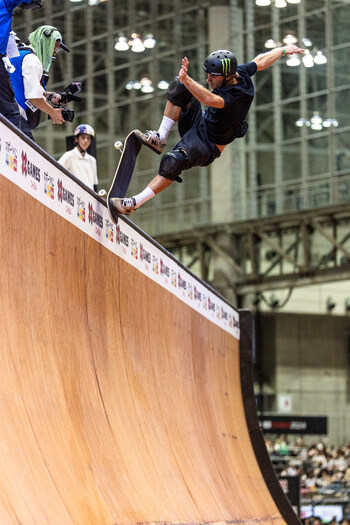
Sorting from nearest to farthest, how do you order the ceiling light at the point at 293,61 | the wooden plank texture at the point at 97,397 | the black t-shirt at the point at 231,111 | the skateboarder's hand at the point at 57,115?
the wooden plank texture at the point at 97,397 → the black t-shirt at the point at 231,111 → the skateboarder's hand at the point at 57,115 → the ceiling light at the point at 293,61

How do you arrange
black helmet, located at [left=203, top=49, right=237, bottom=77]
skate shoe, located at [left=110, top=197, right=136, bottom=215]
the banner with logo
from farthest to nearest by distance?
black helmet, located at [left=203, top=49, right=237, bottom=77] → skate shoe, located at [left=110, top=197, right=136, bottom=215] → the banner with logo

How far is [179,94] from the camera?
614cm

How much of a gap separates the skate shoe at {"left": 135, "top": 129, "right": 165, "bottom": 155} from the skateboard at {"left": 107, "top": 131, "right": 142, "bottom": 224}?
3cm

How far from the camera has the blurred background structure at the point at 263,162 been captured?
84.9 ft

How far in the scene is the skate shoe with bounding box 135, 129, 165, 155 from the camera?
19.9ft

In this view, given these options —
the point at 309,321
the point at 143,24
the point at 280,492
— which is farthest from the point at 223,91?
the point at 309,321

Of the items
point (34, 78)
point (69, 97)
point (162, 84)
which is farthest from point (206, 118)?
point (162, 84)

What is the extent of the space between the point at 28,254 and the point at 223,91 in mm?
2182

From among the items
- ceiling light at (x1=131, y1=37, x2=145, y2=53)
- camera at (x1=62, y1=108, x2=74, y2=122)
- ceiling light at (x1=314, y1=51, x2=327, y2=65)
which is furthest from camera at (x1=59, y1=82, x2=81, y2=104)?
ceiling light at (x1=131, y1=37, x2=145, y2=53)

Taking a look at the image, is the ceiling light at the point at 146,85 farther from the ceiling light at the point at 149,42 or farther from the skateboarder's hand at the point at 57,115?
the skateboarder's hand at the point at 57,115

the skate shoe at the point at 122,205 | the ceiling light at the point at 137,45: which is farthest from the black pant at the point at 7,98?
the ceiling light at the point at 137,45

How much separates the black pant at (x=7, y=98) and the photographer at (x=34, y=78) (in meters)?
0.20

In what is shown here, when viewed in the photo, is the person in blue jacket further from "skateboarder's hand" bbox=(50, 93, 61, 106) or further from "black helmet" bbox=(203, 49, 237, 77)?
"black helmet" bbox=(203, 49, 237, 77)

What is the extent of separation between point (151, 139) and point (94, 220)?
3.00 ft
